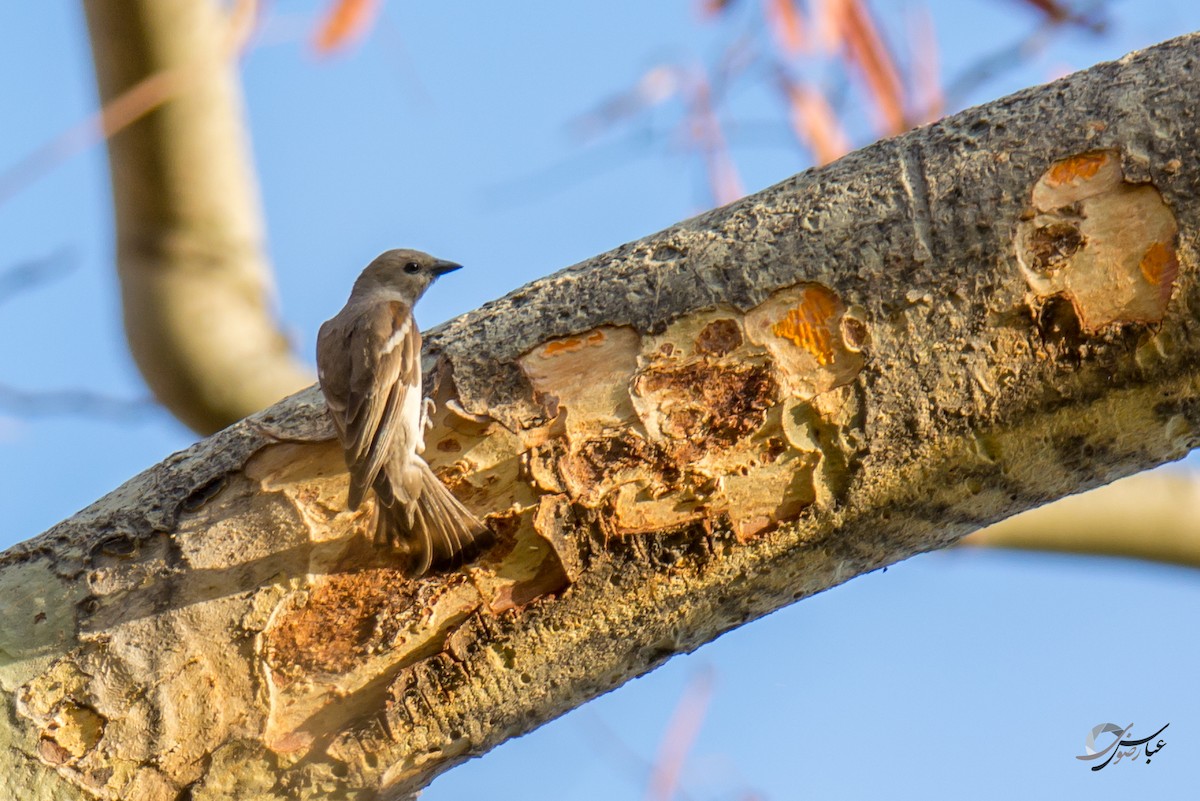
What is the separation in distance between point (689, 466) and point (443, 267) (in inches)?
112

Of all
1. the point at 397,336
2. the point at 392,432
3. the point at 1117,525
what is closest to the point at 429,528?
the point at 392,432

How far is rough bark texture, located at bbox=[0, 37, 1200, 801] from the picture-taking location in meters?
2.62

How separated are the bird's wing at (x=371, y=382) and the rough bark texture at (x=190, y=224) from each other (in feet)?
1.47

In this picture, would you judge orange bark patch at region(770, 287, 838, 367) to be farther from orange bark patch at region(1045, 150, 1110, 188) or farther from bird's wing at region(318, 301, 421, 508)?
bird's wing at region(318, 301, 421, 508)

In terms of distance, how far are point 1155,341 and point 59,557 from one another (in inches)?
99.4

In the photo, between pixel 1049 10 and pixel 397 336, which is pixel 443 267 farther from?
pixel 1049 10

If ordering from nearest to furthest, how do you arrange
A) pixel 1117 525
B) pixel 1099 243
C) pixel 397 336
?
pixel 1099 243
pixel 397 336
pixel 1117 525

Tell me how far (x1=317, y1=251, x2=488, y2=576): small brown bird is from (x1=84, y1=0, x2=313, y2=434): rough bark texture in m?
0.43

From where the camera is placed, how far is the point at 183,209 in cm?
455

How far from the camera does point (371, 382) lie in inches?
142

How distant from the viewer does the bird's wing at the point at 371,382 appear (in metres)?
3.03

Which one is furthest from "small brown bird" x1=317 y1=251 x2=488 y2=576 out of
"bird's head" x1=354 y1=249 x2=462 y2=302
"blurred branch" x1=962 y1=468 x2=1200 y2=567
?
"blurred branch" x1=962 y1=468 x2=1200 y2=567

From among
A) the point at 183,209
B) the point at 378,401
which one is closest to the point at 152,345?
the point at 183,209

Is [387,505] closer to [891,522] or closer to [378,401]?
[378,401]
